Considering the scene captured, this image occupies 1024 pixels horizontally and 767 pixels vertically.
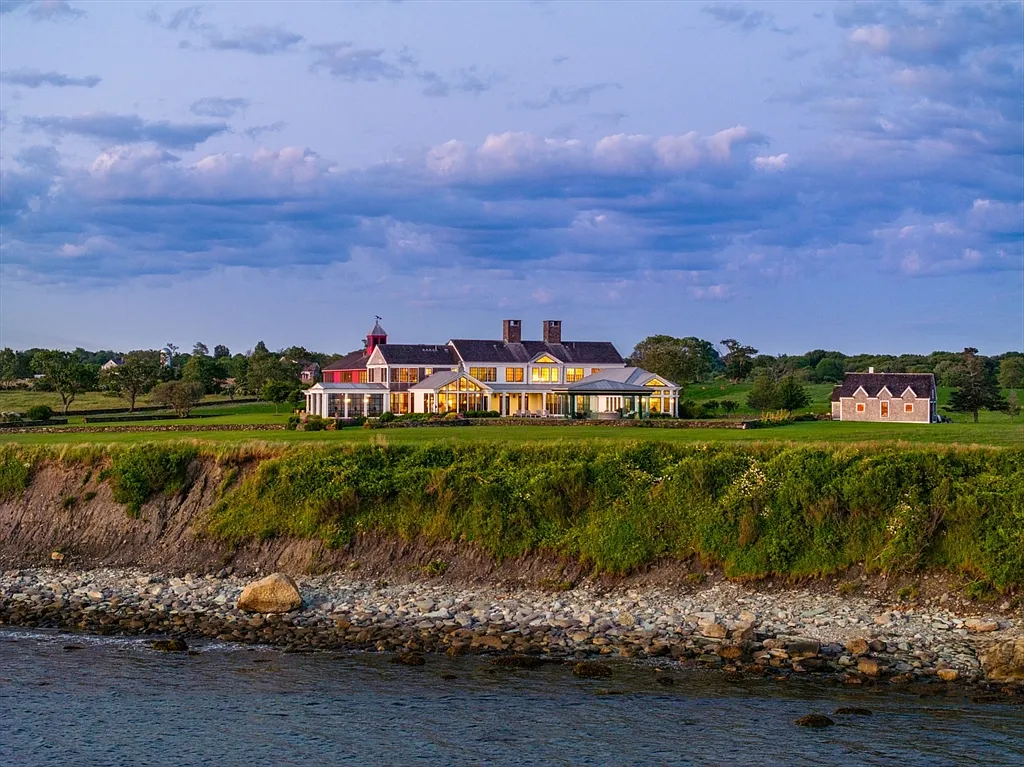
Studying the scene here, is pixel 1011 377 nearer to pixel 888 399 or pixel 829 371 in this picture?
pixel 829 371

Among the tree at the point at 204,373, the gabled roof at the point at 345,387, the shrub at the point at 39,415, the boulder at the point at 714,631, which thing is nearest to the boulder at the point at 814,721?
the boulder at the point at 714,631

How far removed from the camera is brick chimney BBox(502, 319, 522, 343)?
280 ft

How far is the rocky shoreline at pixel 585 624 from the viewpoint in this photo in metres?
18.5

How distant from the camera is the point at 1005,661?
706 inches

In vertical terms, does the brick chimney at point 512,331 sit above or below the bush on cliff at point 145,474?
above

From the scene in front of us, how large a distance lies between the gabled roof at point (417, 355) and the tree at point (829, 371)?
196 ft

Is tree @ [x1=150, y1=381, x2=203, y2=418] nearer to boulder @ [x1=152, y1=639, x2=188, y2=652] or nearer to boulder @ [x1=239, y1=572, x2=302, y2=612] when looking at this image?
boulder @ [x1=239, y1=572, x2=302, y2=612]

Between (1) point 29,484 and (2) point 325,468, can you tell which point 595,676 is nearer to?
(2) point 325,468

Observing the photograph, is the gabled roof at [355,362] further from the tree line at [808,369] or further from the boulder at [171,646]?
the boulder at [171,646]

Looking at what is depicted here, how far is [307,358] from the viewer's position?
117 meters

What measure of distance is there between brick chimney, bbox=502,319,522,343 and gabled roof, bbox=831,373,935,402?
2553cm

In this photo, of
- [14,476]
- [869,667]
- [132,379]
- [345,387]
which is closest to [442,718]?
[869,667]

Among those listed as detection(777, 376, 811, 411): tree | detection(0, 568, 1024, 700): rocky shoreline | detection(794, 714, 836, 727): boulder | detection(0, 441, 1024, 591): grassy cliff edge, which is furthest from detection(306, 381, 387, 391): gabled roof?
detection(794, 714, 836, 727): boulder

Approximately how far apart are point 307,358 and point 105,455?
86.6 metres
